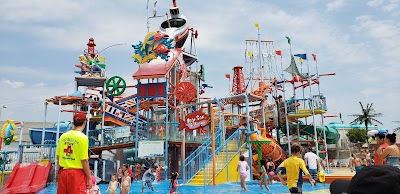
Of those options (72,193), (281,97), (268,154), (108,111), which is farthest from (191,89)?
(72,193)

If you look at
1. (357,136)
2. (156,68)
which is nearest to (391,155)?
(156,68)

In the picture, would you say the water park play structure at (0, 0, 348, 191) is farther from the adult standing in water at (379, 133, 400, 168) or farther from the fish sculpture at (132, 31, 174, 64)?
the adult standing in water at (379, 133, 400, 168)

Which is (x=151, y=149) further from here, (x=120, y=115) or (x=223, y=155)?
(x=120, y=115)

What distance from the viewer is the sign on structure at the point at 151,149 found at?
22292 mm

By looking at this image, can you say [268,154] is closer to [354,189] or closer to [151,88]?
[151,88]

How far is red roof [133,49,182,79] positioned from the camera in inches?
930

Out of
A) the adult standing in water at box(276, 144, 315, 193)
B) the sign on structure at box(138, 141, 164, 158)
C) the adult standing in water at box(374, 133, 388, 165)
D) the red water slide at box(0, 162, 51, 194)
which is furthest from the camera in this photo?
the sign on structure at box(138, 141, 164, 158)

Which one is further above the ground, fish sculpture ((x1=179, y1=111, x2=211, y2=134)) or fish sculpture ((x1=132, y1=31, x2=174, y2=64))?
fish sculpture ((x1=132, y1=31, x2=174, y2=64))

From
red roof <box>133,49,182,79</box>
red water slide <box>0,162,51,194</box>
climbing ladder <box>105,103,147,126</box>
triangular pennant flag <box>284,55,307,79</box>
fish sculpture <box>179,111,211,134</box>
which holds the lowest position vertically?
red water slide <box>0,162,51,194</box>

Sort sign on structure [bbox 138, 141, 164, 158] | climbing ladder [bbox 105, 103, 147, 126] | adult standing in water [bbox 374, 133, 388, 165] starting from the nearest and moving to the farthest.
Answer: adult standing in water [bbox 374, 133, 388, 165] < sign on structure [bbox 138, 141, 164, 158] < climbing ladder [bbox 105, 103, 147, 126]

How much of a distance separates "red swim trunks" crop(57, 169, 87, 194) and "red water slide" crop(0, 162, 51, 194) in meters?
13.1

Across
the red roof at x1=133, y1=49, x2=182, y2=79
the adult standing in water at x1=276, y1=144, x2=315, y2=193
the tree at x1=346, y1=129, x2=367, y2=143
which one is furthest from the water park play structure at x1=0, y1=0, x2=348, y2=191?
the tree at x1=346, y1=129, x2=367, y2=143

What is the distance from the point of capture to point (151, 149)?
22.4 metres

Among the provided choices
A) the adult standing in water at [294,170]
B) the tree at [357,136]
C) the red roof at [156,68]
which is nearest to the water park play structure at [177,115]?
the red roof at [156,68]
